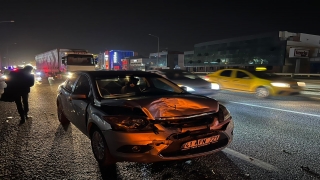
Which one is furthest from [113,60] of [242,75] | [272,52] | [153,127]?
[153,127]

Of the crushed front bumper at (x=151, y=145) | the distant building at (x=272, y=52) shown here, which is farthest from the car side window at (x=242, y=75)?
the distant building at (x=272, y=52)

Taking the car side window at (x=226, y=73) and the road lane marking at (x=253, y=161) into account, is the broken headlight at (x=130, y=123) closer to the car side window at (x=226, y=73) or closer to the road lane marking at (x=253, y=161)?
the road lane marking at (x=253, y=161)

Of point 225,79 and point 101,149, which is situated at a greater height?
point 225,79

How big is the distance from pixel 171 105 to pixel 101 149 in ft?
4.09

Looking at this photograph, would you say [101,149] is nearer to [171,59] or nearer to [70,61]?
[70,61]

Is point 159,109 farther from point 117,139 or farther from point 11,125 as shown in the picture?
point 11,125

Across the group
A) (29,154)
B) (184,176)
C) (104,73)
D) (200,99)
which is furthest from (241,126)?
(29,154)

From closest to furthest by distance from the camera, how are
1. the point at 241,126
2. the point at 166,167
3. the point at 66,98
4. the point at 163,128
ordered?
1. the point at 163,128
2. the point at 166,167
3. the point at 66,98
4. the point at 241,126

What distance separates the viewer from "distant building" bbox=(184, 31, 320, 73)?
48.8 m

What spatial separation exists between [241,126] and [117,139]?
12.6 feet

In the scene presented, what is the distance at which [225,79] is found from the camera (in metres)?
13.0

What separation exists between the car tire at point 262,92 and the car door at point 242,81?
20.6 inches

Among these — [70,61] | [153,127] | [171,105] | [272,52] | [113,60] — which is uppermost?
[272,52]

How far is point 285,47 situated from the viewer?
160 feet
